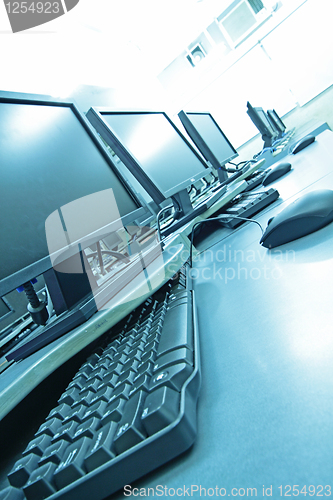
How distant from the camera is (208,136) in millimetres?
1684

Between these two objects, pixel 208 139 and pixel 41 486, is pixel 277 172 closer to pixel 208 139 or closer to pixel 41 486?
pixel 208 139

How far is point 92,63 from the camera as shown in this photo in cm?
322

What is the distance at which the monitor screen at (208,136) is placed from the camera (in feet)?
5.09

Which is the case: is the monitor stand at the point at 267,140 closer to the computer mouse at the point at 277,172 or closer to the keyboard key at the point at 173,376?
the computer mouse at the point at 277,172

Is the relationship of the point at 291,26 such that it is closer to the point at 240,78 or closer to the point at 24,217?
the point at 240,78

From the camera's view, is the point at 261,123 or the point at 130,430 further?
the point at 261,123

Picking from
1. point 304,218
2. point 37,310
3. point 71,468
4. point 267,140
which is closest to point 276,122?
point 267,140

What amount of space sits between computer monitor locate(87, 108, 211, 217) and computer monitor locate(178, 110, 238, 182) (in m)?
0.27

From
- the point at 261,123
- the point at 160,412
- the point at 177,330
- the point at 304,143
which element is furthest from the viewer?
the point at 261,123

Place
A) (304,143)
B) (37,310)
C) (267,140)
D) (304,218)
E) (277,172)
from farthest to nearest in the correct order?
(267,140)
(304,143)
(277,172)
(37,310)
(304,218)

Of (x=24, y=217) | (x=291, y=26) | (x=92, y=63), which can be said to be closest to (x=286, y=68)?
(x=291, y=26)

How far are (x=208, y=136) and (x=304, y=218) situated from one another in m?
1.31

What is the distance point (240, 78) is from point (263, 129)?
2705 mm

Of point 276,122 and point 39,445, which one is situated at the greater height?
point 276,122
